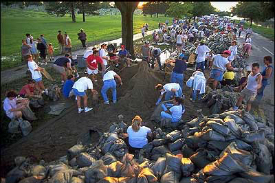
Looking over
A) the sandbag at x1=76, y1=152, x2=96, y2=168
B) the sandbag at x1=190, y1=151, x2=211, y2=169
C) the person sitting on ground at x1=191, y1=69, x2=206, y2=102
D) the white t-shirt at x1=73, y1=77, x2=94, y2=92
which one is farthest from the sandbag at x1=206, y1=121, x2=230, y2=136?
the white t-shirt at x1=73, y1=77, x2=94, y2=92

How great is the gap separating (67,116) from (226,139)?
472cm

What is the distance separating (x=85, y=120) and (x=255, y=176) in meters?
4.74

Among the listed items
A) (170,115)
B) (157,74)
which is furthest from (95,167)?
(157,74)

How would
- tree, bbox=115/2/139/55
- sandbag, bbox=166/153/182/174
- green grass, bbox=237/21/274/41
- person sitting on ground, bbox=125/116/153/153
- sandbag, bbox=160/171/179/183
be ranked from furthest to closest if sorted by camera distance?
green grass, bbox=237/21/274/41
tree, bbox=115/2/139/55
person sitting on ground, bbox=125/116/153/153
sandbag, bbox=166/153/182/174
sandbag, bbox=160/171/179/183

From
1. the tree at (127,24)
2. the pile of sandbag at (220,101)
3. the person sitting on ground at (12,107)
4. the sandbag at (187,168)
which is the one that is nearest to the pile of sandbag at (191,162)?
the sandbag at (187,168)

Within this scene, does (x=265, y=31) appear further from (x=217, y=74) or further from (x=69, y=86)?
(x=69, y=86)

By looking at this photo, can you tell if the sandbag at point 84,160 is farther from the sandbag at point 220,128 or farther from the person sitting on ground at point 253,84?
the person sitting on ground at point 253,84

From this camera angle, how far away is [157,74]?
30.6 ft

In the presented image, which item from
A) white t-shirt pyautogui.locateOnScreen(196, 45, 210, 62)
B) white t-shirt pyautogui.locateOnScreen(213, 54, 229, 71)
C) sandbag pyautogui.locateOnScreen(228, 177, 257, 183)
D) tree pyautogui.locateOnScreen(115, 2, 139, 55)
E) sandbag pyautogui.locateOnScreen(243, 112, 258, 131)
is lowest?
sandbag pyautogui.locateOnScreen(228, 177, 257, 183)

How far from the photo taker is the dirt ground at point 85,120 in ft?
17.1

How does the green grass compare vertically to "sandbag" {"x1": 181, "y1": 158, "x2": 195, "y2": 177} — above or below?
above

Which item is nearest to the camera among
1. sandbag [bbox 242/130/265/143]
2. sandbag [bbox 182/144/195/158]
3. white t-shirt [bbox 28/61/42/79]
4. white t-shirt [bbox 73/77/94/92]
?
sandbag [bbox 242/130/265/143]

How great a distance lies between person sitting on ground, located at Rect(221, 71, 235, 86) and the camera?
7998 millimetres

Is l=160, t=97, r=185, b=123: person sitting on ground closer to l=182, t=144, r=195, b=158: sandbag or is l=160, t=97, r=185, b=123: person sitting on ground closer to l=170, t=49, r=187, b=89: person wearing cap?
l=182, t=144, r=195, b=158: sandbag
